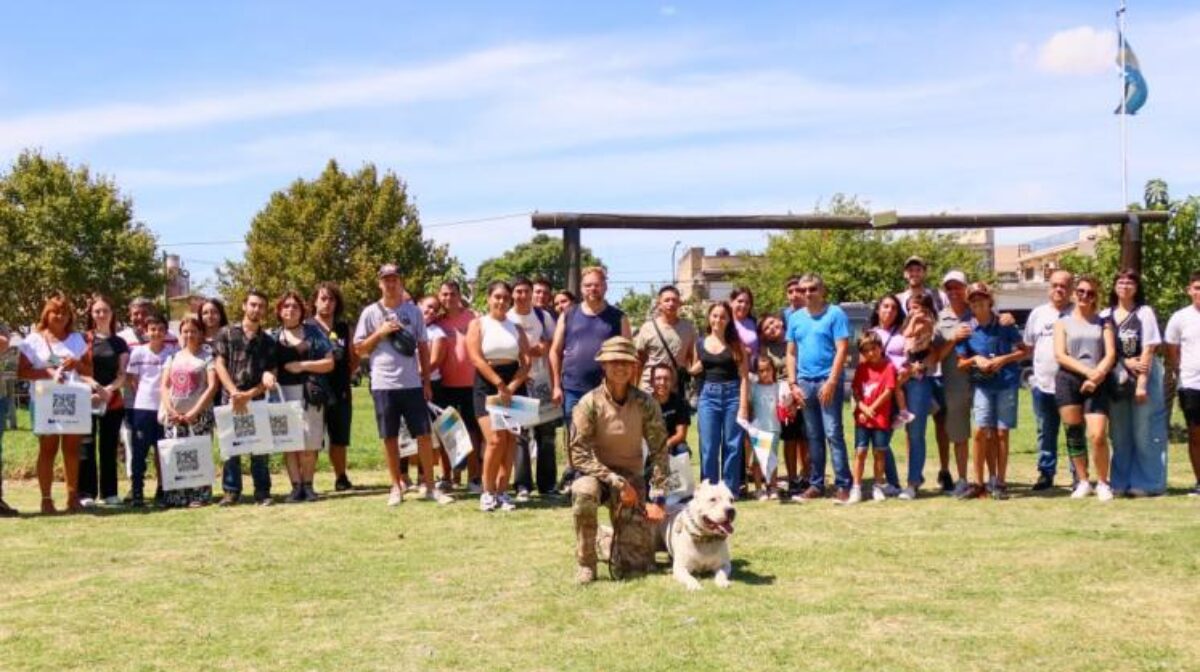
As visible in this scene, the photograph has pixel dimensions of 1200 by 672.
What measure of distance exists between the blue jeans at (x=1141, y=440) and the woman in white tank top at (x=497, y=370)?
5.48 metres

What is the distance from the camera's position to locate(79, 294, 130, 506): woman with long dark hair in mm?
11422

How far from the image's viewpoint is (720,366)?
1038cm

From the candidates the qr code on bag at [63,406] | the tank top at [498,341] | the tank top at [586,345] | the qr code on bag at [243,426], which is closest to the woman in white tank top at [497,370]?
the tank top at [498,341]

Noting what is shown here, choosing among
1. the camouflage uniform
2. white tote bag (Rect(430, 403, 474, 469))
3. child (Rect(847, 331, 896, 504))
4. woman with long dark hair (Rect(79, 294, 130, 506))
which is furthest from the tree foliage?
woman with long dark hair (Rect(79, 294, 130, 506))

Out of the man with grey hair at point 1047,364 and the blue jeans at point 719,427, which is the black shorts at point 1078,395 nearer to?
the man with grey hair at point 1047,364

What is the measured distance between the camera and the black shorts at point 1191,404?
10.6m

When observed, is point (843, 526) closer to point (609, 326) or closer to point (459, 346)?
point (609, 326)

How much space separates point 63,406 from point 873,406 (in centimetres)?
744

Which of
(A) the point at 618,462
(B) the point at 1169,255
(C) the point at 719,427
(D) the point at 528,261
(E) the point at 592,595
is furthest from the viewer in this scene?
(D) the point at 528,261

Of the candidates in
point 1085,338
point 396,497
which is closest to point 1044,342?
point 1085,338

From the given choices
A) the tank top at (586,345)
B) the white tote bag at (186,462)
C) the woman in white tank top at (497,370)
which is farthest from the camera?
the white tote bag at (186,462)

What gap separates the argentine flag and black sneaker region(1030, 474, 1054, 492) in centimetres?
1198

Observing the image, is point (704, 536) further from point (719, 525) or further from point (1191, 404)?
point (1191, 404)

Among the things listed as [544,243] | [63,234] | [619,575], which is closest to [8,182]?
[63,234]
